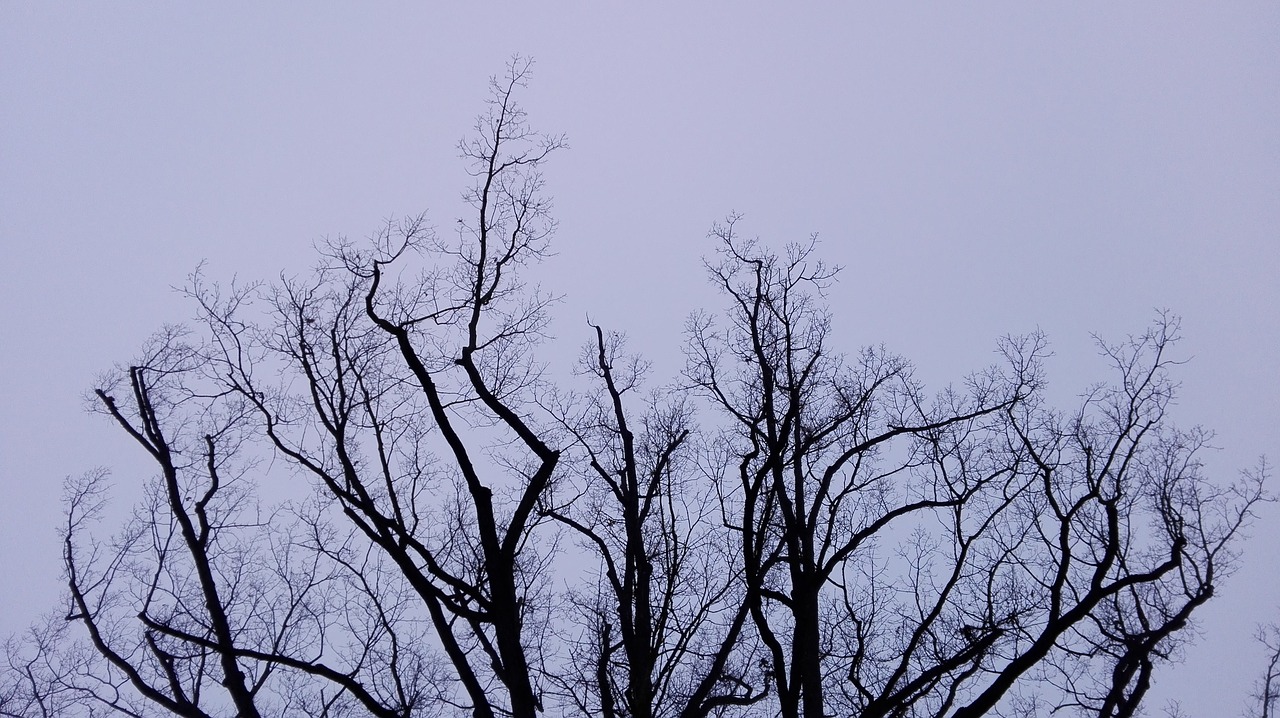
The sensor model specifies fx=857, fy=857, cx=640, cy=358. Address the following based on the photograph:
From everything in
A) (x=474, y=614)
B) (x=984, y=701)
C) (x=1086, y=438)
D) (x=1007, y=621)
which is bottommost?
(x=984, y=701)

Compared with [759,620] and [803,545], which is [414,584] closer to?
[759,620]

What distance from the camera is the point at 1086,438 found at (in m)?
11.8

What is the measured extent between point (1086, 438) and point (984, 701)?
4744mm

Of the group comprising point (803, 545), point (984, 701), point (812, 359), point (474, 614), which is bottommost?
point (984, 701)

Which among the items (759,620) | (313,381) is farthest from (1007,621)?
(313,381)

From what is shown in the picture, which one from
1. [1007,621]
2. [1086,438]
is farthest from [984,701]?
[1086,438]

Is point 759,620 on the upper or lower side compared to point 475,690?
upper

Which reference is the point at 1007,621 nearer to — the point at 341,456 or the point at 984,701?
the point at 984,701

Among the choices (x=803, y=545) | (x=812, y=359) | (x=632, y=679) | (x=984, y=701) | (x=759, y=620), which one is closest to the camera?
(x=984, y=701)

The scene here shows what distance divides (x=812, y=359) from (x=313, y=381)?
23.5 ft

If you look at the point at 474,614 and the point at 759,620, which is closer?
the point at 474,614

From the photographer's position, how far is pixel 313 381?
11070 mm

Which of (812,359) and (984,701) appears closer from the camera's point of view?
(984,701)

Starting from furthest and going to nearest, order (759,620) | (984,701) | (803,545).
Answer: (803,545) < (759,620) < (984,701)
